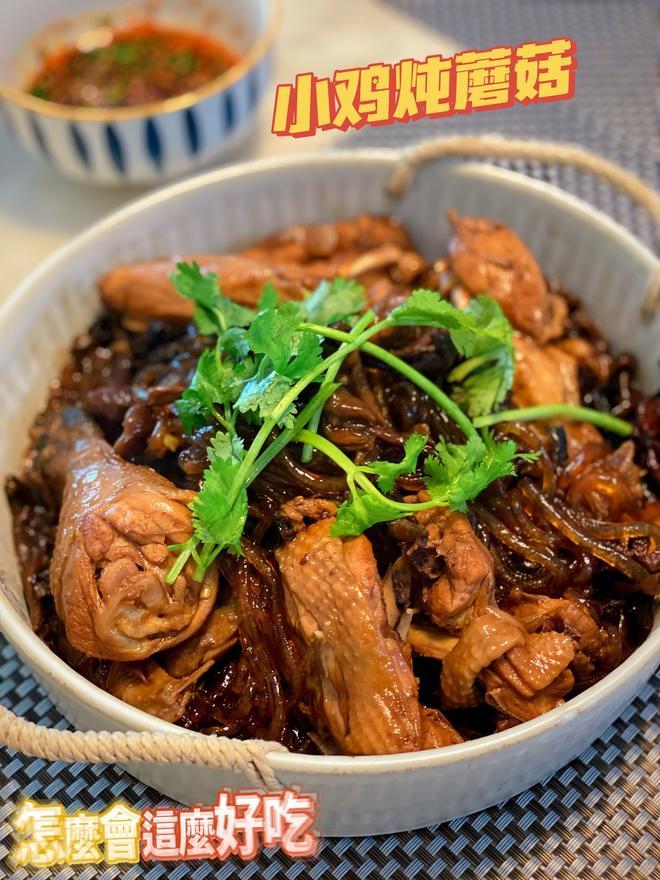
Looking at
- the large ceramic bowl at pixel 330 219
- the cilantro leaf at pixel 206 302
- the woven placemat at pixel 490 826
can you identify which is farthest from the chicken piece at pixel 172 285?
the woven placemat at pixel 490 826

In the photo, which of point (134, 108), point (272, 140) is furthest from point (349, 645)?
point (272, 140)

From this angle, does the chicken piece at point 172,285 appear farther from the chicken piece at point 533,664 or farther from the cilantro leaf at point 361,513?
the chicken piece at point 533,664

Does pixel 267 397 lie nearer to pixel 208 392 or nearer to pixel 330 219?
pixel 208 392

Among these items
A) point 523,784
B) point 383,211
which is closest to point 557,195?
point 383,211

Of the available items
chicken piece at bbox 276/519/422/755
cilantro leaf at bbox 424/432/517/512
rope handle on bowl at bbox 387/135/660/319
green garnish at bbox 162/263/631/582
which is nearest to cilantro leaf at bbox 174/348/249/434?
green garnish at bbox 162/263/631/582

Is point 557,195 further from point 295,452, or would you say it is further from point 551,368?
point 295,452

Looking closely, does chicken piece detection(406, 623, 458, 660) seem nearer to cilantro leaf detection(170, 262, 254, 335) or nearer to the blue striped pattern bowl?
cilantro leaf detection(170, 262, 254, 335)
